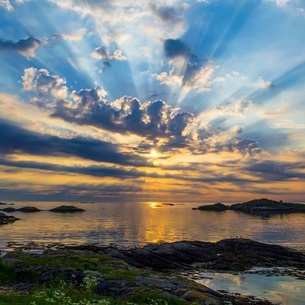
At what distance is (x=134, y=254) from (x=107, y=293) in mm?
25221

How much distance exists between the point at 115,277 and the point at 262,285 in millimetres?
20833

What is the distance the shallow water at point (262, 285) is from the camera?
116 ft

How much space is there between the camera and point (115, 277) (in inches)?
1099

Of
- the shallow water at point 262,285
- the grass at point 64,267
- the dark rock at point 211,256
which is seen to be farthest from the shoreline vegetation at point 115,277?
the shallow water at point 262,285

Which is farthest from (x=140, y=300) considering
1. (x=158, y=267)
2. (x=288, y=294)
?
(x=158, y=267)

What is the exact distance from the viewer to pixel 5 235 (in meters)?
93.0

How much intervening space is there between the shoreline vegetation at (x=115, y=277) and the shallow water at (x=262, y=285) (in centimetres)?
268

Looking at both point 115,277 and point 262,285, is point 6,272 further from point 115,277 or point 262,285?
point 262,285

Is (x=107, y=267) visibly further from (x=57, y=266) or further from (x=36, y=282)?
(x=36, y=282)

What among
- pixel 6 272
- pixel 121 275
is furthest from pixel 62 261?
pixel 121 275

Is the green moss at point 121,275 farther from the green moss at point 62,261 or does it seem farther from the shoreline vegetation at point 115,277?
the green moss at point 62,261

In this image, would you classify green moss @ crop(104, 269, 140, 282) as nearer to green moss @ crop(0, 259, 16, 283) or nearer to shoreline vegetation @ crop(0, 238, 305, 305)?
shoreline vegetation @ crop(0, 238, 305, 305)

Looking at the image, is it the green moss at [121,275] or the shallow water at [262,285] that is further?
the shallow water at [262,285]

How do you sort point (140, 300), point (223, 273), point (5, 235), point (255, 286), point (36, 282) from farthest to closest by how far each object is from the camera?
point (5, 235) < point (223, 273) < point (255, 286) < point (36, 282) < point (140, 300)
